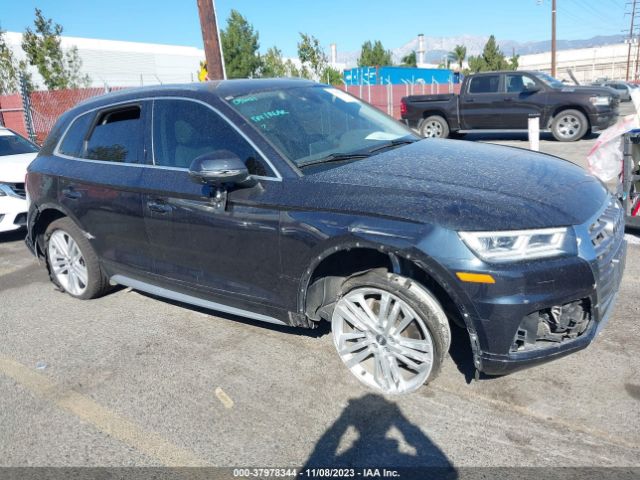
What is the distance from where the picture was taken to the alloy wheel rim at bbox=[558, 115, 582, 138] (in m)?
13.1

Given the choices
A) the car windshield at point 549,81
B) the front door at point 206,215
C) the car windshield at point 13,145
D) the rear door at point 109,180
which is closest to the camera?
the front door at point 206,215

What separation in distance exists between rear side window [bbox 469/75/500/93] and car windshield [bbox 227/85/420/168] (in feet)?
35.6

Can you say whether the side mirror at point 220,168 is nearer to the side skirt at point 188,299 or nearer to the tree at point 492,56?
the side skirt at point 188,299

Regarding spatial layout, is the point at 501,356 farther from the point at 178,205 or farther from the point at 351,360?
the point at 178,205

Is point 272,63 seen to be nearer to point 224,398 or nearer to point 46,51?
point 46,51

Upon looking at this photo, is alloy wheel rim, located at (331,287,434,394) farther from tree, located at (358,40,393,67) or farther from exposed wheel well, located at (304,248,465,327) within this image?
tree, located at (358,40,393,67)

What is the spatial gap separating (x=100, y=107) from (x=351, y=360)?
115 inches

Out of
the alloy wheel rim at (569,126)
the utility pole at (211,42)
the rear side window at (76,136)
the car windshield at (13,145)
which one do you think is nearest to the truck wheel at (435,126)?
the alloy wheel rim at (569,126)

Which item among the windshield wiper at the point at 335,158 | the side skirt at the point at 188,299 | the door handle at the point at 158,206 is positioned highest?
the windshield wiper at the point at 335,158

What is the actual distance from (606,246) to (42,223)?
4570mm

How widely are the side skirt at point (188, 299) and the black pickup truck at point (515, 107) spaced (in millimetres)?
11645

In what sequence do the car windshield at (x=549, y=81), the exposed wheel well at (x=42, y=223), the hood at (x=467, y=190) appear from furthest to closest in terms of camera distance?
the car windshield at (x=549, y=81) < the exposed wheel well at (x=42, y=223) < the hood at (x=467, y=190)

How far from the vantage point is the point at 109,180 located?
4.15 metres

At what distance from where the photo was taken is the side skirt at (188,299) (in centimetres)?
361
